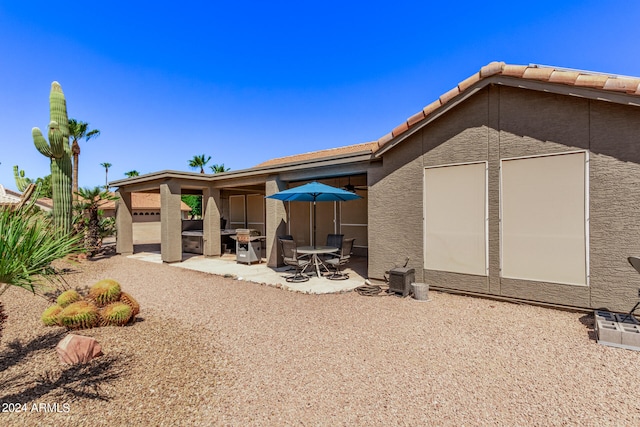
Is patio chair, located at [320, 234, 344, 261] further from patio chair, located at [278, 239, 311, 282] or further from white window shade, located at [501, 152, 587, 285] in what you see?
white window shade, located at [501, 152, 587, 285]

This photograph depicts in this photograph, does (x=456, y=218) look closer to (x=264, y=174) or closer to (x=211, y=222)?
(x=264, y=174)

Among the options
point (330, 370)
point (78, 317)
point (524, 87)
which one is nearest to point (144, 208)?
point (78, 317)

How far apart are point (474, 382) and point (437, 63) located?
13.9 metres

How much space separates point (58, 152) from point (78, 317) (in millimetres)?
10074

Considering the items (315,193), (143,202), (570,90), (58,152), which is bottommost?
(315,193)

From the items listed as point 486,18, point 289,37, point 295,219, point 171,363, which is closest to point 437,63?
point 486,18

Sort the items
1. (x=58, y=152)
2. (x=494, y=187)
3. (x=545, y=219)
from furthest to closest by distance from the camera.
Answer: (x=58, y=152), (x=494, y=187), (x=545, y=219)

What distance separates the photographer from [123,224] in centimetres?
1397

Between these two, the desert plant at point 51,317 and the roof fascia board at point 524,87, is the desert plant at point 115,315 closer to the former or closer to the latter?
the desert plant at point 51,317

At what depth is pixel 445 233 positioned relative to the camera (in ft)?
21.8

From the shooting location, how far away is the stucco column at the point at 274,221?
1000 cm

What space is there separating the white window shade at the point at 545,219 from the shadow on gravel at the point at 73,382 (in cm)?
677

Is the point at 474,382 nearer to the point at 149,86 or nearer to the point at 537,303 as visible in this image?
the point at 537,303

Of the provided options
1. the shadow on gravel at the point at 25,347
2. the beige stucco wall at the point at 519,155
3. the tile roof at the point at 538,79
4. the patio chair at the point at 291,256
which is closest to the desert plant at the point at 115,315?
the shadow on gravel at the point at 25,347
